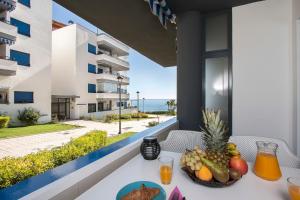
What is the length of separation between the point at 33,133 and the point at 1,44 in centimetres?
541

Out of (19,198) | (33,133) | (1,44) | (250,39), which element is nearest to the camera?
(19,198)

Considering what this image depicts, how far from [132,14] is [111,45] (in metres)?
15.9

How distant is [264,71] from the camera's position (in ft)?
8.29

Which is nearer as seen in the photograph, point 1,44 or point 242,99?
point 242,99

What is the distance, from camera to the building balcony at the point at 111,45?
16.6m

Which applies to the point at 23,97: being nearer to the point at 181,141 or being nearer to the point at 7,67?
the point at 7,67

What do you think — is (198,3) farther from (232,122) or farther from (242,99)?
(232,122)

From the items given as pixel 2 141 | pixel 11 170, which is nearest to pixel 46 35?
pixel 2 141

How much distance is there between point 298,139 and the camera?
2174 mm

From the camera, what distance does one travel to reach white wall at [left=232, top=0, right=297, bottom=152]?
2402mm

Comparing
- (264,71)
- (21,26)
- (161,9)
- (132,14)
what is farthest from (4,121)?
(264,71)

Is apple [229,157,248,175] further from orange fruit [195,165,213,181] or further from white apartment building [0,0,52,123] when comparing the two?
white apartment building [0,0,52,123]

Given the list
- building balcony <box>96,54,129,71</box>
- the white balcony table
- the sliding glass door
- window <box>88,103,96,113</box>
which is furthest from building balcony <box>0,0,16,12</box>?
the white balcony table

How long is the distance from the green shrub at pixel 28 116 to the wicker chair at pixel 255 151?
11.8 meters
